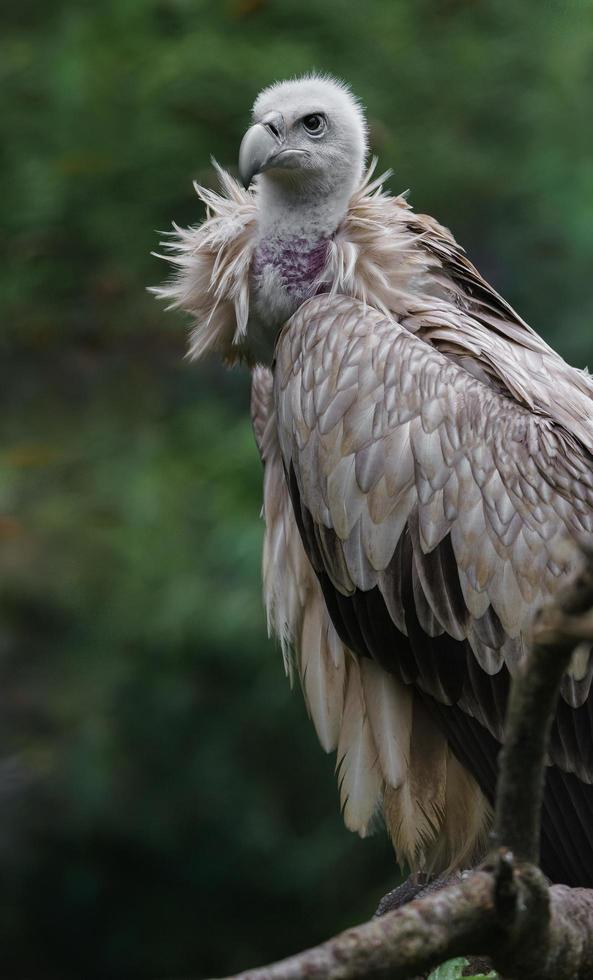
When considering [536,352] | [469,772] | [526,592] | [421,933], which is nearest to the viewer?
[421,933]

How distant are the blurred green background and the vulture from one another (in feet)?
5.11

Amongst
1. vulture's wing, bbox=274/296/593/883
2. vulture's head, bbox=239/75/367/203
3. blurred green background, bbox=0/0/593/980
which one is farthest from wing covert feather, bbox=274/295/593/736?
blurred green background, bbox=0/0/593/980

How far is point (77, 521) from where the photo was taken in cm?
492

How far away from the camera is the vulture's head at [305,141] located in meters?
2.82

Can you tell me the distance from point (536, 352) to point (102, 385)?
254cm

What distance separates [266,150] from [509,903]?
1.74 metres

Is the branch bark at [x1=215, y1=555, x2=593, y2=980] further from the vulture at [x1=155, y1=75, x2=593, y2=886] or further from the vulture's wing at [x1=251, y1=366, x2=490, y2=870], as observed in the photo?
the vulture's wing at [x1=251, y1=366, x2=490, y2=870]

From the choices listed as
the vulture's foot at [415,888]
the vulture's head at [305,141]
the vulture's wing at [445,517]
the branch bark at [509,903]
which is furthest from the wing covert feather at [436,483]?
the branch bark at [509,903]

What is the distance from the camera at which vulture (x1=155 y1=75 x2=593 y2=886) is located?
265 centimetres

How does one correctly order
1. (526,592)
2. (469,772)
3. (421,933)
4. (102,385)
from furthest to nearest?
1. (102,385)
2. (469,772)
3. (526,592)
4. (421,933)

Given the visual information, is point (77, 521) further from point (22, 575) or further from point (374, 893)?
point (374, 893)

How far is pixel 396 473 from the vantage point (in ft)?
8.81

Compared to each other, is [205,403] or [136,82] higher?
[136,82]

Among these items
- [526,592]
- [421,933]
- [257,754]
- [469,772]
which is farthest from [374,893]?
[421,933]
